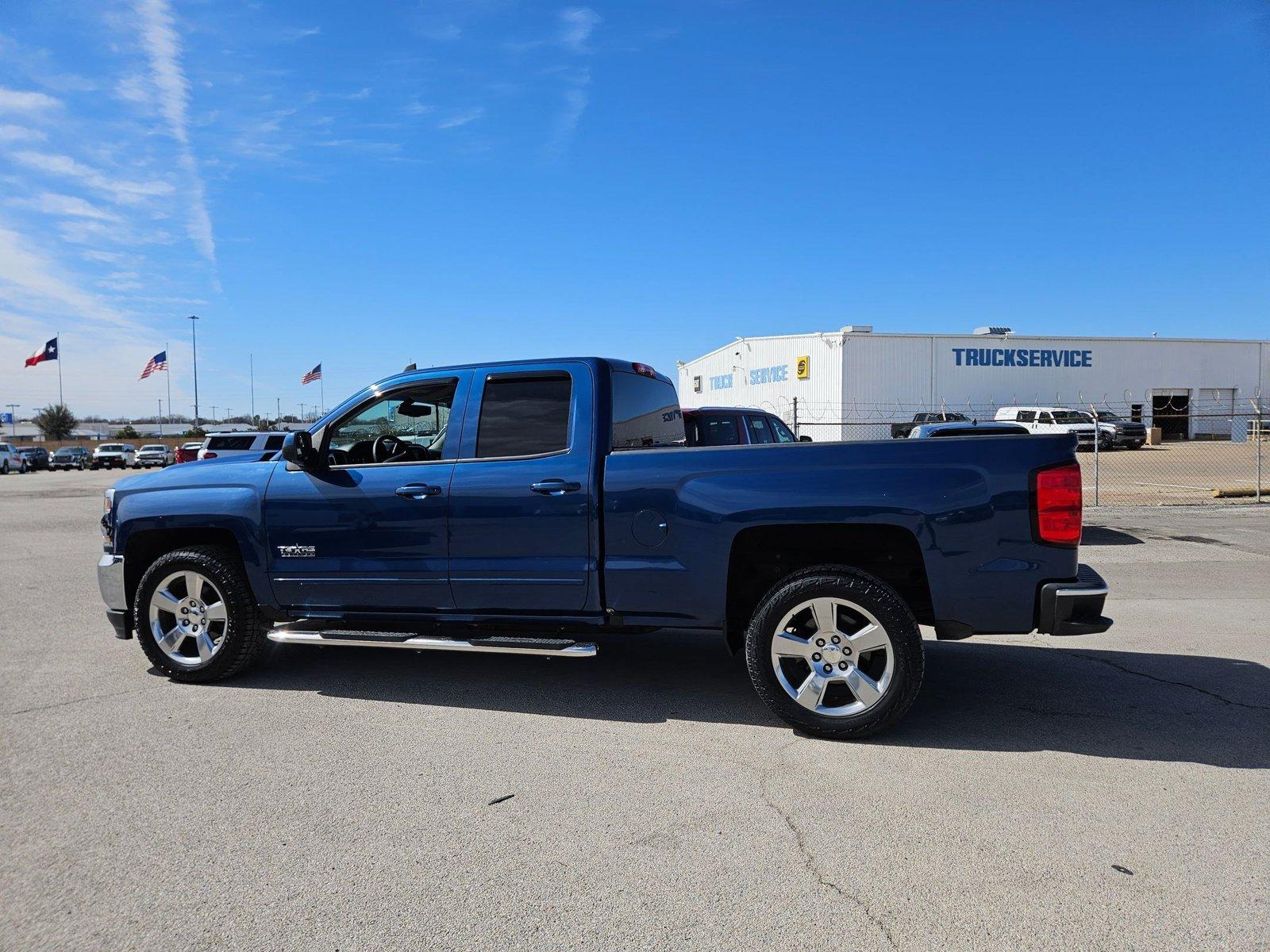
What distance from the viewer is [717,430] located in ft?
38.7

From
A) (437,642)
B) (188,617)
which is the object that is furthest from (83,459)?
(437,642)

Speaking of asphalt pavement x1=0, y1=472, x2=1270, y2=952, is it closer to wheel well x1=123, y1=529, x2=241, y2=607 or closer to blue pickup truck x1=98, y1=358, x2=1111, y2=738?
blue pickup truck x1=98, y1=358, x2=1111, y2=738

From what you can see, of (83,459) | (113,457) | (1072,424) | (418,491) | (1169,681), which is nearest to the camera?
(418,491)

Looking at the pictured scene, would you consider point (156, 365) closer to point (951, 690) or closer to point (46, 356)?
point (46, 356)

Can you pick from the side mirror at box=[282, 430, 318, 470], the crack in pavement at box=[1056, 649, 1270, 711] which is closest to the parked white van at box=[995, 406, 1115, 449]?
the crack in pavement at box=[1056, 649, 1270, 711]

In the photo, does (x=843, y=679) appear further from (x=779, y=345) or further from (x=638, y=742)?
(x=779, y=345)

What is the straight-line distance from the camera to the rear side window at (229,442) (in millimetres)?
19641

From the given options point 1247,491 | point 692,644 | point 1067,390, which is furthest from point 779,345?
point 692,644

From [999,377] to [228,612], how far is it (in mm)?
42000

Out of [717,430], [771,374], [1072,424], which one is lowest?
[717,430]

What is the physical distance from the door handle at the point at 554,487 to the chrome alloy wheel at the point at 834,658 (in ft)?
4.32

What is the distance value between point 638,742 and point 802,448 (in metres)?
1.69

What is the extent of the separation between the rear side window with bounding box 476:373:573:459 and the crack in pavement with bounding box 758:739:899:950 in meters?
2.16

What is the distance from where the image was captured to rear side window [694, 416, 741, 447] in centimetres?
1155
